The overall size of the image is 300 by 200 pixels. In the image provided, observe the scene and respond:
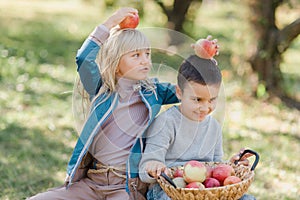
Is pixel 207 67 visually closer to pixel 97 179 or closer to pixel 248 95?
pixel 97 179

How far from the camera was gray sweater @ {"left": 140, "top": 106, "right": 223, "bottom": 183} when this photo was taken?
3186mm

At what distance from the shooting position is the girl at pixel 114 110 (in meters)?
3.28

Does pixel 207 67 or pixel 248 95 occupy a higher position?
pixel 207 67

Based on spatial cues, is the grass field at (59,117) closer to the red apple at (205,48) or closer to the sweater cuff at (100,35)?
the red apple at (205,48)

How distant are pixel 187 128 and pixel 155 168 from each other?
1.02 feet

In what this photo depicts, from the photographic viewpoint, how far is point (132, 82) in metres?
3.39

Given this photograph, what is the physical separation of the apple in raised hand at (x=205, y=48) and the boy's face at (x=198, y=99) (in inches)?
6.2

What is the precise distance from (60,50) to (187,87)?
20.6ft

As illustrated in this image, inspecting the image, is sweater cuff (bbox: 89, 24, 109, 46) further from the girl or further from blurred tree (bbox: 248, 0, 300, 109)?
blurred tree (bbox: 248, 0, 300, 109)

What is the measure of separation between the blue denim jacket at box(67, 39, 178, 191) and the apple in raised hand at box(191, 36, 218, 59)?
0.32m

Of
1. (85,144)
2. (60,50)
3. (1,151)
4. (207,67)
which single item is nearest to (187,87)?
(207,67)

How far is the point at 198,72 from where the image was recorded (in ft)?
10.2

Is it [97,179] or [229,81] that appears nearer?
[97,179]

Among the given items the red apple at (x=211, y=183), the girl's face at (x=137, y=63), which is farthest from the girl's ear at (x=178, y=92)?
the red apple at (x=211, y=183)
